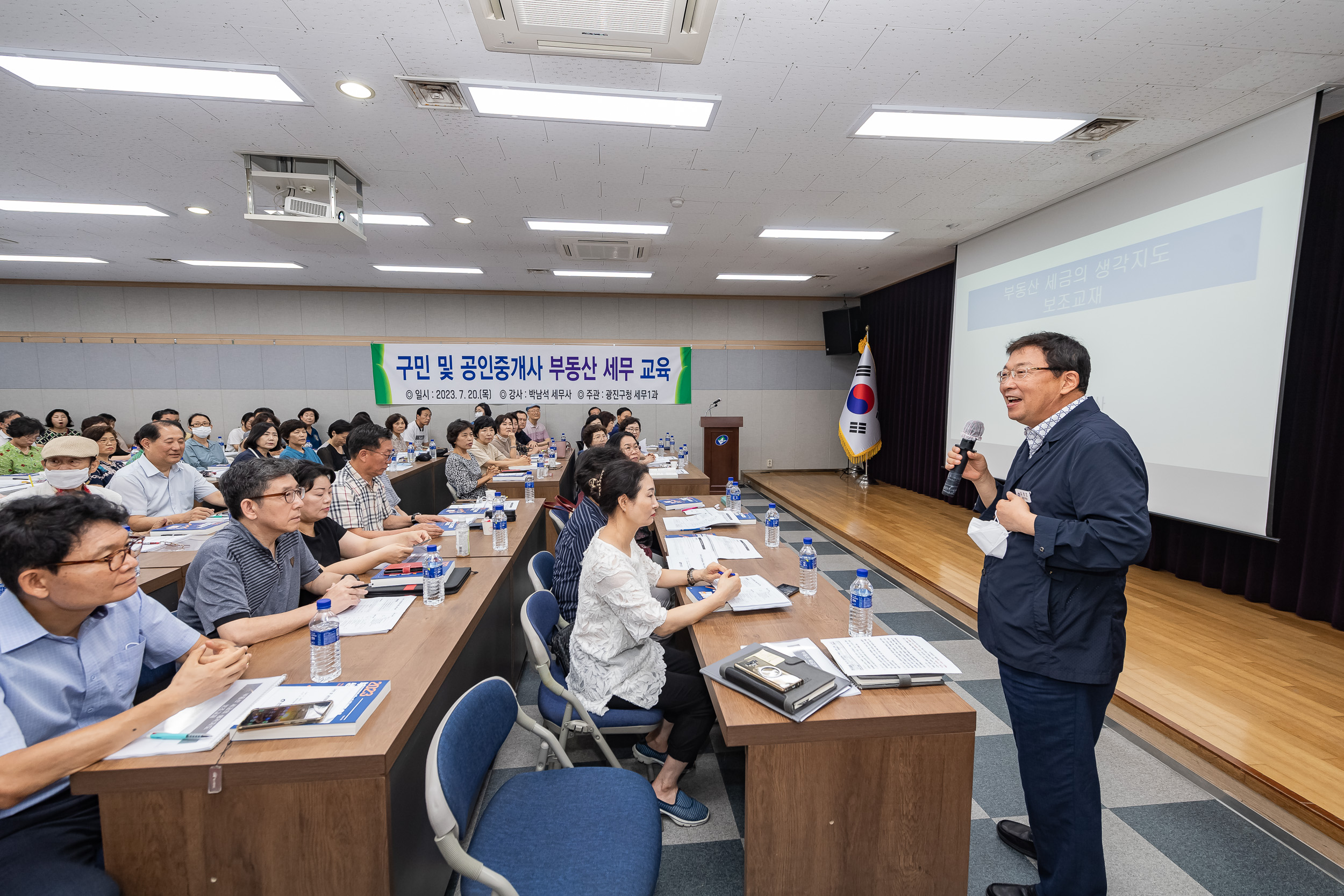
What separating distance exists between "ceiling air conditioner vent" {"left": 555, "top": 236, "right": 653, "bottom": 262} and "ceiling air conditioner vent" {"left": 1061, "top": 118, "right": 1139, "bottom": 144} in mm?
3521

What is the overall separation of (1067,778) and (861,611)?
665mm

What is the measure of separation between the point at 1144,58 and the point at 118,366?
1178 cm

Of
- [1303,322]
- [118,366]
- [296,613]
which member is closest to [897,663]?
[296,613]

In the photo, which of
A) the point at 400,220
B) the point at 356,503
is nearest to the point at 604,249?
the point at 400,220

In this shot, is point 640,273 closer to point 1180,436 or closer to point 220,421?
point 1180,436

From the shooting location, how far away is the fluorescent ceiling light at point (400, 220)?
15.8 feet

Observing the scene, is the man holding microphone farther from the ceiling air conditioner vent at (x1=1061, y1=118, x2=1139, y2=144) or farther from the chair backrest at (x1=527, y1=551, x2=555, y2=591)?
the ceiling air conditioner vent at (x1=1061, y1=118, x2=1139, y2=144)

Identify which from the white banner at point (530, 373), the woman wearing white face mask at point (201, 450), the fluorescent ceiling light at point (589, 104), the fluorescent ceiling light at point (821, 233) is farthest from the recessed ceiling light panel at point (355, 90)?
the white banner at point (530, 373)

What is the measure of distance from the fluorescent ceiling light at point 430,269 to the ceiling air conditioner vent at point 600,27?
5.06 m

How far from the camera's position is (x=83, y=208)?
15.1 ft

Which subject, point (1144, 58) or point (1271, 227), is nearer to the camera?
point (1144, 58)

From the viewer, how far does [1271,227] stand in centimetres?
303

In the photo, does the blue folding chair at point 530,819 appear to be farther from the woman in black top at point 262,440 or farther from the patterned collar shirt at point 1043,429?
the woman in black top at point 262,440

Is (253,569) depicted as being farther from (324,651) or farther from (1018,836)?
(1018,836)
